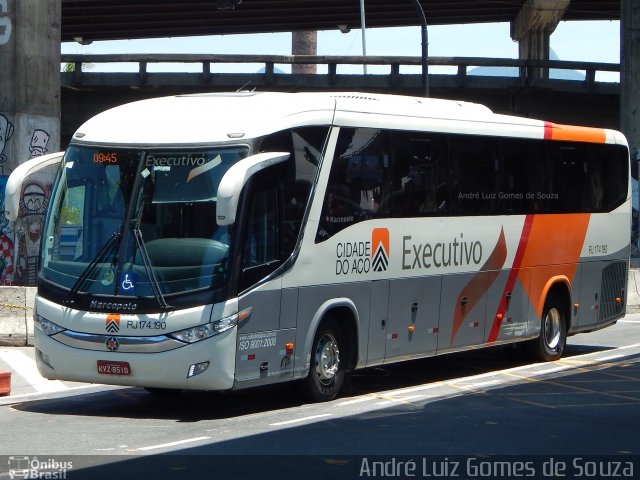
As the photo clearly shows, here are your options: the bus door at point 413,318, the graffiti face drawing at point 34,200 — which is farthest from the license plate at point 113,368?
the graffiti face drawing at point 34,200

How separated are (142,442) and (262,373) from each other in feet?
6.84

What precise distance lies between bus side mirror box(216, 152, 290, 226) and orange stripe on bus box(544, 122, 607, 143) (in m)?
6.77

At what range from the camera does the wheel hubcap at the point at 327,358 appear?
13156 mm

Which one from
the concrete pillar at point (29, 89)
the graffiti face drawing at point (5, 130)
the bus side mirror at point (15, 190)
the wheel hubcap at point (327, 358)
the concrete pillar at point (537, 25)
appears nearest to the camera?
the bus side mirror at point (15, 190)

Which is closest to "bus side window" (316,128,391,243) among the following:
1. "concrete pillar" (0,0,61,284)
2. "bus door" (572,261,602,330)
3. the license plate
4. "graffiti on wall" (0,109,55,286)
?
the license plate

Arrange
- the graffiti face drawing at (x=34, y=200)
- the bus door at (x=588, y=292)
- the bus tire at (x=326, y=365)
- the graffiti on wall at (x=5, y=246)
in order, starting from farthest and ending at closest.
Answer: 1. the graffiti on wall at (x=5, y=246)
2. the graffiti face drawing at (x=34, y=200)
3. the bus door at (x=588, y=292)
4. the bus tire at (x=326, y=365)

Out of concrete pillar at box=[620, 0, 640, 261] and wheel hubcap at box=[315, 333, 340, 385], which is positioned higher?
concrete pillar at box=[620, 0, 640, 261]

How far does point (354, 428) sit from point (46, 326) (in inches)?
130

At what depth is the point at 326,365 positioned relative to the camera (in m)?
13.3

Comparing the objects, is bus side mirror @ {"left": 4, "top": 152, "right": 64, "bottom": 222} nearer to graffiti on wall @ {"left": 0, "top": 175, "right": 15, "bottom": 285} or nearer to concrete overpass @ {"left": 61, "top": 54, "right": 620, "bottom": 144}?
graffiti on wall @ {"left": 0, "top": 175, "right": 15, "bottom": 285}

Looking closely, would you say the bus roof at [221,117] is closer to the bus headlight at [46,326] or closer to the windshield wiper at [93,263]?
the windshield wiper at [93,263]

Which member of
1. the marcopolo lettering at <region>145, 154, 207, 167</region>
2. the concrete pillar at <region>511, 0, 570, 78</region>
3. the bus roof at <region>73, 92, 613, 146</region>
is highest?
the concrete pillar at <region>511, 0, 570, 78</region>

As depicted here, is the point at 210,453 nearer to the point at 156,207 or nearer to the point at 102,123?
the point at 156,207

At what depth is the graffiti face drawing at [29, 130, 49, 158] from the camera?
74.5ft
